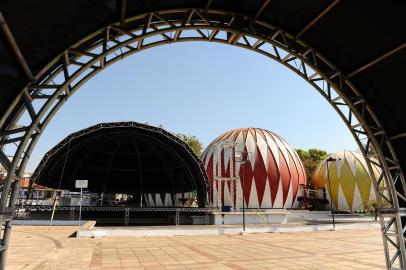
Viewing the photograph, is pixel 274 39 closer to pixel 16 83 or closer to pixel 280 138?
pixel 16 83

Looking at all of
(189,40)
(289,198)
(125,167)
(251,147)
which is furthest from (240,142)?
(189,40)

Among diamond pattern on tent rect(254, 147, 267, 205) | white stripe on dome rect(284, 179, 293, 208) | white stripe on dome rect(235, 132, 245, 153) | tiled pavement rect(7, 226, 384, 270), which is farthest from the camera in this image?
white stripe on dome rect(284, 179, 293, 208)

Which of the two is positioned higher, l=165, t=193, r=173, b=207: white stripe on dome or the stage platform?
l=165, t=193, r=173, b=207: white stripe on dome

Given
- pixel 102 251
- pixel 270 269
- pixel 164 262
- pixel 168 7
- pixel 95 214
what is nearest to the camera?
pixel 168 7

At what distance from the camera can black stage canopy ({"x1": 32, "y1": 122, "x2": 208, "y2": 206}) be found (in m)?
34.9

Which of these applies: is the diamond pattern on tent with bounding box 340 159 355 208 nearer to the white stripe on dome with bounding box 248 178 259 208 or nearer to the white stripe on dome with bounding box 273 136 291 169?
the white stripe on dome with bounding box 273 136 291 169

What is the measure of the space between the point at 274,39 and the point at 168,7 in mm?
3320

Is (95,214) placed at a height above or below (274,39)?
below

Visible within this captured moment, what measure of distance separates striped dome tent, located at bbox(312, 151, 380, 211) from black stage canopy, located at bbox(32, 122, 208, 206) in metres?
22.5

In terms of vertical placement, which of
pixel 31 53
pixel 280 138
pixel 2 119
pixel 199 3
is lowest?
pixel 2 119

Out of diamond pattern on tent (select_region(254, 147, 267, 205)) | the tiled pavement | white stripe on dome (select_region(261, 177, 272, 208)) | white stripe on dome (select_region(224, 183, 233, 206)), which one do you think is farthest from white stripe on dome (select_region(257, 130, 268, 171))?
the tiled pavement

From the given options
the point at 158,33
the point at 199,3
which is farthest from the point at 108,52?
the point at 199,3

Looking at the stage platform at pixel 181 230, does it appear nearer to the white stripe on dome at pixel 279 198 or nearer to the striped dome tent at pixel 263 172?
the white stripe on dome at pixel 279 198

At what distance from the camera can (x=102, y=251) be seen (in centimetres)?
1323
